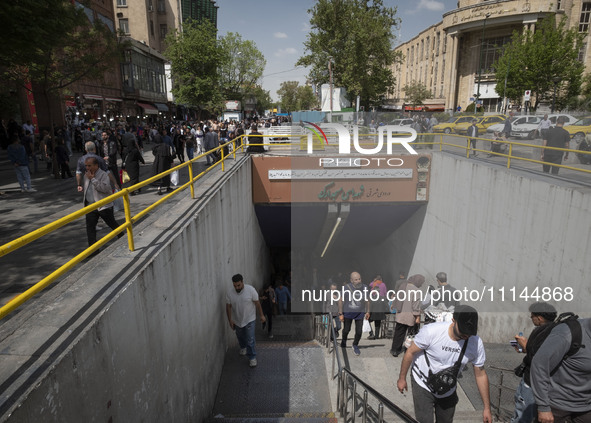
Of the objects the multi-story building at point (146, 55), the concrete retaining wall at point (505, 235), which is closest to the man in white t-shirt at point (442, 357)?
the concrete retaining wall at point (505, 235)

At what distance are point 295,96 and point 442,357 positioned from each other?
116m

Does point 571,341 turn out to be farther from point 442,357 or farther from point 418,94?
point 418,94

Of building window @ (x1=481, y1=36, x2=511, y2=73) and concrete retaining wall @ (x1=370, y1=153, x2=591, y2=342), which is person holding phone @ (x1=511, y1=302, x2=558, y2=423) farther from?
building window @ (x1=481, y1=36, x2=511, y2=73)

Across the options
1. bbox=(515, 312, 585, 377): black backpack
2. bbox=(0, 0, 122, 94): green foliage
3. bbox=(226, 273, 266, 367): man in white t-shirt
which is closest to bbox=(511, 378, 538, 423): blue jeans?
bbox=(515, 312, 585, 377): black backpack

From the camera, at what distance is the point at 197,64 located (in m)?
36.5

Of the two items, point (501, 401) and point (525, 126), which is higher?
point (525, 126)

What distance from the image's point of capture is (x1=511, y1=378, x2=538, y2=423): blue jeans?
3.90m

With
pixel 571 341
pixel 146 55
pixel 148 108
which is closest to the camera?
pixel 571 341

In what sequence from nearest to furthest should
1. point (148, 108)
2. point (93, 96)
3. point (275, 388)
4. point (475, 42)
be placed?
1. point (275, 388)
2. point (93, 96)
3. point (148, 108)
4. point (475, 42)

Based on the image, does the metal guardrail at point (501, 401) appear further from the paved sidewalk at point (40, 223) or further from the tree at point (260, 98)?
the tree at point (260, 98)

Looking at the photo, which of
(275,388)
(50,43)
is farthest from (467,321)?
(50,43)

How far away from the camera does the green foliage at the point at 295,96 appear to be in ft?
343

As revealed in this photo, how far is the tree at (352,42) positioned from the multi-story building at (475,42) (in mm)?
11676

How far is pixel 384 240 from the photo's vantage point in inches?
791
